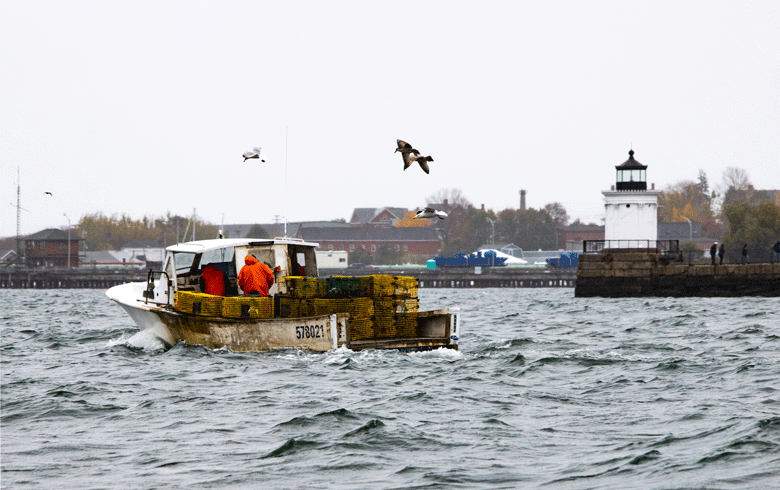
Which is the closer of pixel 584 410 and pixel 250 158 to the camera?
pixel 584 410

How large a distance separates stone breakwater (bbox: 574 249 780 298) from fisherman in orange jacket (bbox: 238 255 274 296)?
37148 mm

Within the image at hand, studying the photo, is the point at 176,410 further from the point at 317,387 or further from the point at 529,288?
the point at 529,288

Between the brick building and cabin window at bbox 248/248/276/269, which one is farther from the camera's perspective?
the brick building

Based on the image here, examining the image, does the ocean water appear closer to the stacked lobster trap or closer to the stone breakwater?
the stacked lobster trap

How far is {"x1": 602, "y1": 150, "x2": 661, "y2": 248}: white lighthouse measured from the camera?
5516cm

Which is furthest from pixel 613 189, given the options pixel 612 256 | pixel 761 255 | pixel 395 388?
pixel 395 388

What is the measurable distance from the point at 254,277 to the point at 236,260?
7.34ft

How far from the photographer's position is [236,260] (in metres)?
20.9

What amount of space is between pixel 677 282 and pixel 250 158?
37.3 meters

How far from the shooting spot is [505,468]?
30.3 feet

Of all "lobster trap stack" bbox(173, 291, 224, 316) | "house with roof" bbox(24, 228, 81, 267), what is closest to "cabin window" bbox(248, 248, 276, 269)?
"lobster trap stack" bbox(173, 291, 224, 316)

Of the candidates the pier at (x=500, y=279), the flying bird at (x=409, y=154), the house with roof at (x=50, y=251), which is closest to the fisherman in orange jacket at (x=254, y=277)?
the flying bird at (x=409, y=154)

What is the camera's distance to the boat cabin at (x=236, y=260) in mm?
20469

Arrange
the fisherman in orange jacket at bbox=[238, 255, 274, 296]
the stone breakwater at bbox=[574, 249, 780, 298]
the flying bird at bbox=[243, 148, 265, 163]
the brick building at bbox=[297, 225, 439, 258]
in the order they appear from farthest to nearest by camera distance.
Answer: the brick building at bbox=[297, 225, 439, 258]
the stone breakwater at bbox=[574, 249, 780, 298]
the flying bird at bbox=[243, 148, 265, 163]
the fisherman in orange jacket at bbox=[238, 255, 274, 296]
